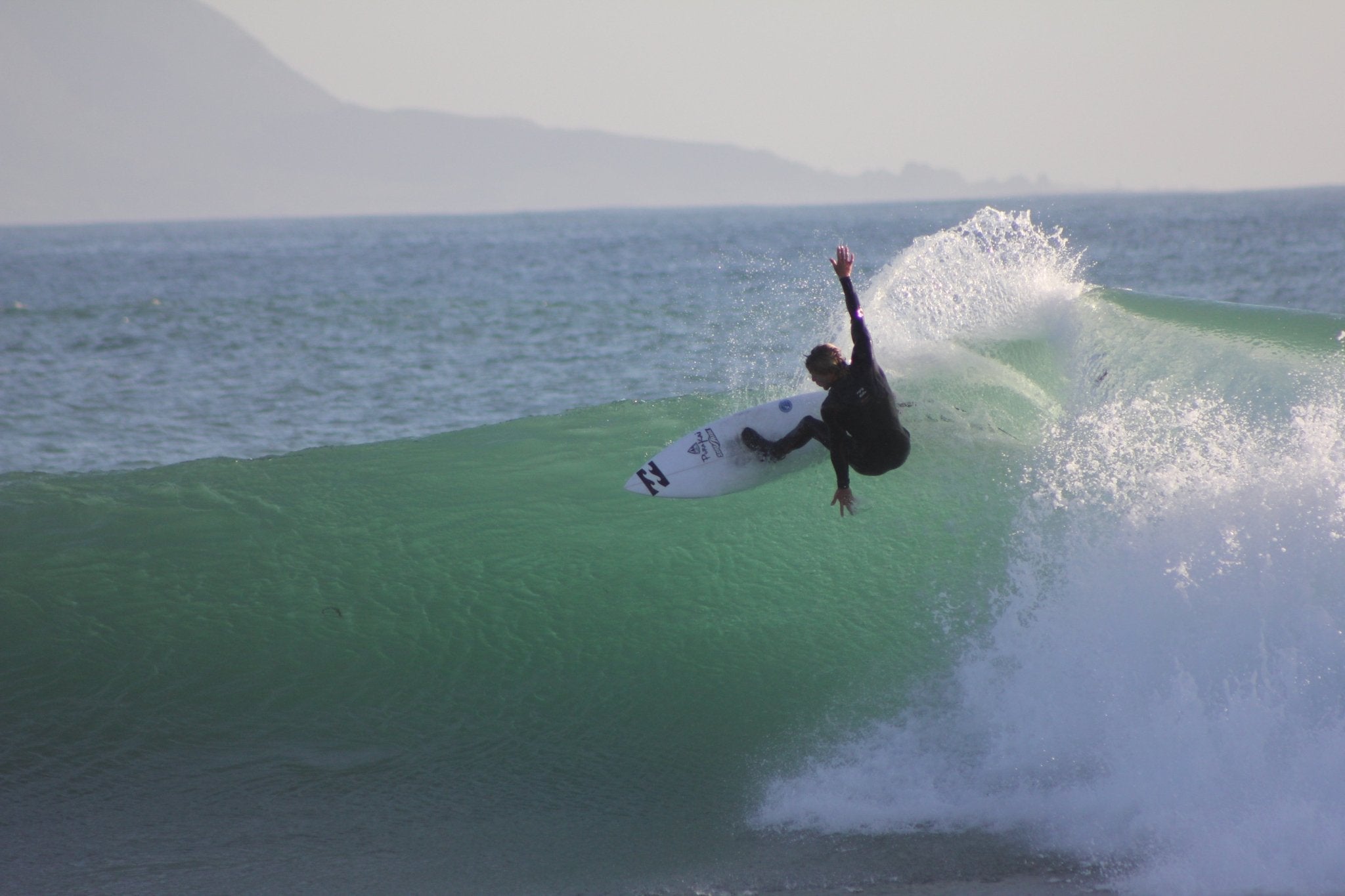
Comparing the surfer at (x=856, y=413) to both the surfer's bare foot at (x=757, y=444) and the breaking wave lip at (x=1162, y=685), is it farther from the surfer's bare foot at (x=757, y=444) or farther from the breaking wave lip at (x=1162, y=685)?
the breaking wave lip at (x=1162, y=685)

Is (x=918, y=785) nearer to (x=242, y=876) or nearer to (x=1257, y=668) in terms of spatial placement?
(x=1257, y=668)

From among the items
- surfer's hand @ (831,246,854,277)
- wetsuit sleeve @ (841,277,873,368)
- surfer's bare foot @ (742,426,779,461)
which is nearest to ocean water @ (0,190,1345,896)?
surfer's bare foot @ (742,426,779,461)

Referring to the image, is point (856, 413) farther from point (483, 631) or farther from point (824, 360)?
point (483, 631)

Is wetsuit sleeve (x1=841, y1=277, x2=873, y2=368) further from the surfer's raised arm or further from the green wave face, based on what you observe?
the green wave face

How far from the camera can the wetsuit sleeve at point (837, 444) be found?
5832 millimetres

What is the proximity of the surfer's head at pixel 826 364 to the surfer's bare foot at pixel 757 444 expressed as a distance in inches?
34.4

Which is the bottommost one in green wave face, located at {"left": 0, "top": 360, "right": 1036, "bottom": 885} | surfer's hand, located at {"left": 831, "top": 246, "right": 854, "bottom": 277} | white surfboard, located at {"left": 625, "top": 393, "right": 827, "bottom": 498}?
green wave face, located at {"left": 0, "top": 360, "right": 1036, "bottom": 885}

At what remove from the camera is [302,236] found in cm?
11488

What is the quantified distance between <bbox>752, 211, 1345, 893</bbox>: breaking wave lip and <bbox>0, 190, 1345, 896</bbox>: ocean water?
0.06 ft

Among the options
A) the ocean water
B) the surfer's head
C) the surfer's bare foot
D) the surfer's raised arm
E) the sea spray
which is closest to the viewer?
the sea spray

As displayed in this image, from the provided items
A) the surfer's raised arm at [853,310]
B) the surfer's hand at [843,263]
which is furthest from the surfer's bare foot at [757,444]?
the surfer's hand at [843,263]

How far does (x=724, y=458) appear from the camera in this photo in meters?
6.62

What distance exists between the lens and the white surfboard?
6621mm

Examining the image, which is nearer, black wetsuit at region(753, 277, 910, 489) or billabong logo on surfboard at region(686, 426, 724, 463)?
black wetsuit at region(753, 277, 910, 489)
